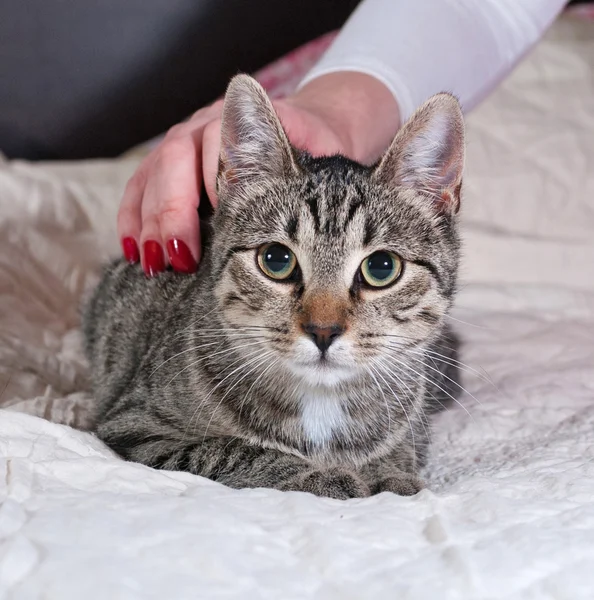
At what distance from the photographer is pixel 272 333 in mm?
1064

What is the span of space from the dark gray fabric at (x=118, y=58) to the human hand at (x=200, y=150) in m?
0.63

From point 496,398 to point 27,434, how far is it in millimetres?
863

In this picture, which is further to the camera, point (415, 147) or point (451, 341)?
point (451, 341)

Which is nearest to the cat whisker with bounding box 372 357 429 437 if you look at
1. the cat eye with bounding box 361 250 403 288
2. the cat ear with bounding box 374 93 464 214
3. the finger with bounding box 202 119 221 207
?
the cat eye with bounding box 361 250 403 288

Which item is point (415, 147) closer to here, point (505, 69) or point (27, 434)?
point (27, 434)

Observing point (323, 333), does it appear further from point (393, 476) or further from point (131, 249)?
point (131, 249)

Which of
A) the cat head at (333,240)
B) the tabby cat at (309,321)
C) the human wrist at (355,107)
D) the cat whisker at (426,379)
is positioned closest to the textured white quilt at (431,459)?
the cat whisker at (426,379)

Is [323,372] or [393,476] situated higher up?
[323,372]

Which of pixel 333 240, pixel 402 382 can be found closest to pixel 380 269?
pixel 333 240

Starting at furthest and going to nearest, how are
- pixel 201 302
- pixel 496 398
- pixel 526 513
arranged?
pixel 496 398
pixel 201 302
pixel 526 513

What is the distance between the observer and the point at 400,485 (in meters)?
1.07

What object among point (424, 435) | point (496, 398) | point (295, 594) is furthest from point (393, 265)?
point (295, 594)

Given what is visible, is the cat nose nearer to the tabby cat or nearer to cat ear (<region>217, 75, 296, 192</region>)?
the tabby cat

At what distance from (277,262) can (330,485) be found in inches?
13.3
